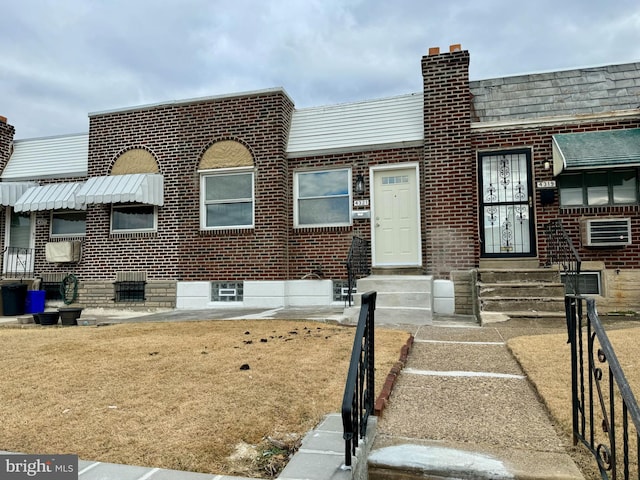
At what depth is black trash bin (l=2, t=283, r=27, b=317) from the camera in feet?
35.0

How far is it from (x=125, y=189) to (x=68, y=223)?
9.38 feet

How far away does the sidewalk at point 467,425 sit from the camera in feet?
7.72

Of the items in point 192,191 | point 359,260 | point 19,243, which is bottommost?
point 359,260

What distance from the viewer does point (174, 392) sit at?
3.58 metres

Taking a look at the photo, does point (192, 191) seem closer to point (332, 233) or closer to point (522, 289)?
point (332, 233)

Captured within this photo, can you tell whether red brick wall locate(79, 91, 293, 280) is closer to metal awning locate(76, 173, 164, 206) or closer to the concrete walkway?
metal awning locate(76, 173, 164, 206)

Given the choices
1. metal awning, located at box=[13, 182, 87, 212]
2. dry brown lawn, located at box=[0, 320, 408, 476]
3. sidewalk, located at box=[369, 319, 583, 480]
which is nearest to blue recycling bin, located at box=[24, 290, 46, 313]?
metal awning, located at box=[13, 182, 87, 212]

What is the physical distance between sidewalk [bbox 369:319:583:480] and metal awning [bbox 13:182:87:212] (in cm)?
957

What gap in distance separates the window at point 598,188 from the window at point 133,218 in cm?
911

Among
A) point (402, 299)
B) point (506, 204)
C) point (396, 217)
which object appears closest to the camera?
point (402, 299)

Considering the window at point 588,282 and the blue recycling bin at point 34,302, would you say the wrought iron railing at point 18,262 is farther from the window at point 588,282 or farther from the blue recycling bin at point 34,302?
the window at point 588,282

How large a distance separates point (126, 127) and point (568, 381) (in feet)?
35.8

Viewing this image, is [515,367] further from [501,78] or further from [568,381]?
[501,78]

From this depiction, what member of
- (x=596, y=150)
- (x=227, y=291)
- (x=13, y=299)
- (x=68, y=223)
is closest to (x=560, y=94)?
(x=596, y=150)
